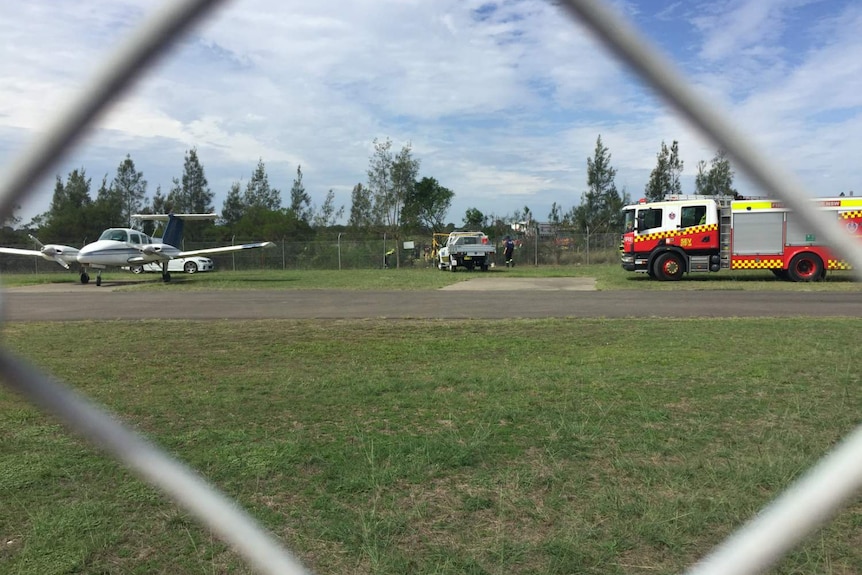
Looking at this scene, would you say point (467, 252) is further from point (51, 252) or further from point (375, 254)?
point (51, 252)

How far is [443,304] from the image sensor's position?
14.3 meters

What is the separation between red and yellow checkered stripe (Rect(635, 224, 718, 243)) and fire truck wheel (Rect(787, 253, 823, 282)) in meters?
2.41

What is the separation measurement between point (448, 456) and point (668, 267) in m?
18.1

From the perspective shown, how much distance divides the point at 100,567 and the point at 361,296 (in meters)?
14.0

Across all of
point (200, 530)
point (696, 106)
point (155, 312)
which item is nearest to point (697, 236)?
A: point (155, 312)

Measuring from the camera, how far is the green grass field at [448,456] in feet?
9.53

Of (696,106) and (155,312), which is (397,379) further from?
(155,312)

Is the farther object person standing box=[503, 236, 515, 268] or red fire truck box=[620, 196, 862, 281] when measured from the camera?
person standing box=[503, 236, 515, 268]

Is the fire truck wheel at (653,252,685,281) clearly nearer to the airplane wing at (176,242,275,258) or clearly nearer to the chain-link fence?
the airplane wing at (176,242,275,258)

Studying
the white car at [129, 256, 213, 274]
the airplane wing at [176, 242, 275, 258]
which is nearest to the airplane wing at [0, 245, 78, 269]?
the airplane wing at [176, 242, 275, 258]

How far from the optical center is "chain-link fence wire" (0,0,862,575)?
2.19 ft

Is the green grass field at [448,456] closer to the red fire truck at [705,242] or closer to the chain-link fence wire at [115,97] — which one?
the chain-link fence wire at [115,97]

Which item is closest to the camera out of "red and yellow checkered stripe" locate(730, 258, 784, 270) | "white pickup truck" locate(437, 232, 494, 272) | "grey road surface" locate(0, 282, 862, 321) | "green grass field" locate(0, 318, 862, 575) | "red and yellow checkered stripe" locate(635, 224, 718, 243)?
"green grass field" locate(0, 318, 862, 575)

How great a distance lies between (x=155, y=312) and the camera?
13469mm
